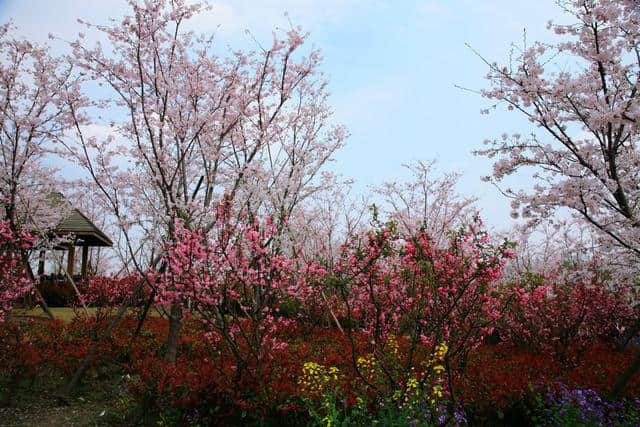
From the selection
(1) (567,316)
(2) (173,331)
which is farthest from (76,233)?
(1) (567,316)

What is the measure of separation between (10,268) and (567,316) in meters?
8.87

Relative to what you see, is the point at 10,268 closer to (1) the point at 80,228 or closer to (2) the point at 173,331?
(2) the point at 173,331

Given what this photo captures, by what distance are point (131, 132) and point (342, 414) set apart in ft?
17.6

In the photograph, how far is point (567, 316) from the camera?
7.64 metres

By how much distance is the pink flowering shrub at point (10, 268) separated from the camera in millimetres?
7496

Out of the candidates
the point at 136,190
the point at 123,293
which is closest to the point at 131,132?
the point at 136,190

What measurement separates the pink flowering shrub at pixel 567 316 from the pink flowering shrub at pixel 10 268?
751cm

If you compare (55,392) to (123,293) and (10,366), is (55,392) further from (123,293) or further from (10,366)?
A: (123,293)

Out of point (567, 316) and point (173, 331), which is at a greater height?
point (567, 316)

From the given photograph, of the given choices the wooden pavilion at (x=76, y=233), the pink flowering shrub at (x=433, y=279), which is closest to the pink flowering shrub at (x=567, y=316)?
the pink flowering shrub at (x=433, y=279)

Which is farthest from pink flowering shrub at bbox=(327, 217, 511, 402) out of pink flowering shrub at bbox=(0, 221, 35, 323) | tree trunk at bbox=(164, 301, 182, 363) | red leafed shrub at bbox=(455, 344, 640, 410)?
pink flowering shrub at bbox=(0, 221, 35, 323)

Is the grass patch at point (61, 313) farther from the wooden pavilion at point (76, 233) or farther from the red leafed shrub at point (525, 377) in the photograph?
the red leafed shrub at point (525, 377)

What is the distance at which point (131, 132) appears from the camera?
753 centimetres

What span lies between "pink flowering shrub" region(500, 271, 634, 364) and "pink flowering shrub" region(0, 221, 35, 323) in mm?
7508
